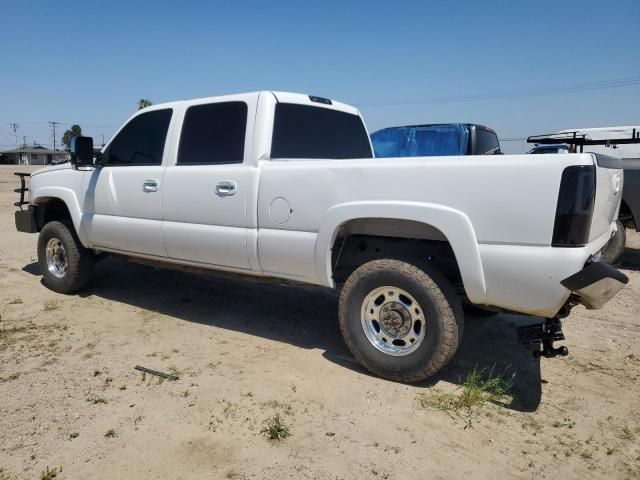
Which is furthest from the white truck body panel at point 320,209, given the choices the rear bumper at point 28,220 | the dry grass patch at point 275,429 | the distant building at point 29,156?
the distant building at point 29,156

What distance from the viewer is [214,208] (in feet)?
13.4

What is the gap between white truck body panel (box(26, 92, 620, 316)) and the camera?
2816 millimetres

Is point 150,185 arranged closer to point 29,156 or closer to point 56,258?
point 56,258

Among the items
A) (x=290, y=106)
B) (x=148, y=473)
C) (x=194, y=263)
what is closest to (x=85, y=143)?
(x=194, y=263)

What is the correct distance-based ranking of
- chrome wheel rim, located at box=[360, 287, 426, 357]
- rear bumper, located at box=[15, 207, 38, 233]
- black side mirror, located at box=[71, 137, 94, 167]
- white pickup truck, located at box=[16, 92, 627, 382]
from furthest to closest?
rear bumper, located at box=[15, 207, 38, 233] → black side mirror, located at box=[71, 137, 94, 167] → chrome wheel rim, located at box=[360, 287, 426, 357] → white pickup truck, located at box=[16, 92, 627, 382]

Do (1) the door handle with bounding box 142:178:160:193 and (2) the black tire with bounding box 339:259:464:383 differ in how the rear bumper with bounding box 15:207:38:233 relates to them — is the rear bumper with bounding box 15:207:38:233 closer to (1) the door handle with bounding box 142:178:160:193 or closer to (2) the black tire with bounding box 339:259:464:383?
(1) the door handle with bounding box 142:178:160:193

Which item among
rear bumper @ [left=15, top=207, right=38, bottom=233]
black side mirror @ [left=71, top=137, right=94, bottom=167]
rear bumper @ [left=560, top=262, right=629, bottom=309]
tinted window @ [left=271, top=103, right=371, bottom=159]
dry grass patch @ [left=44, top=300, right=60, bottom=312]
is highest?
tinted window @ [left=271, top=103, right=371, bottom=159]

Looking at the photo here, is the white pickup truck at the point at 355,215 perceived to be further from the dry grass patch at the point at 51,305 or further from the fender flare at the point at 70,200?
the dry grass patch at the point at 51,305

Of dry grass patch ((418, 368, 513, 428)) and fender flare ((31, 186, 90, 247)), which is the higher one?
fender flare ((31, 186, 90, 247))

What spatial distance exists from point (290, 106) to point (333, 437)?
2781mm

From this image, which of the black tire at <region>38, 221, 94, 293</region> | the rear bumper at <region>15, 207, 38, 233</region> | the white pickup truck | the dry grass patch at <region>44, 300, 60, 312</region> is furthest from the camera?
the rear bumper at <region>15, 207, 38, 233</region>

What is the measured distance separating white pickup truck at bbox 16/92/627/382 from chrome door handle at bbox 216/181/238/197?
0.01 m

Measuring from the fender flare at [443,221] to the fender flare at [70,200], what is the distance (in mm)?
3157

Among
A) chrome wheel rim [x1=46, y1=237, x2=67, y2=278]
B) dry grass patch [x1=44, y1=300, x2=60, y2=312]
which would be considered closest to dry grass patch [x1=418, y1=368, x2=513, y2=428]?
dry grass patch [x1=44, y1=300, x2=60, y2=312]
